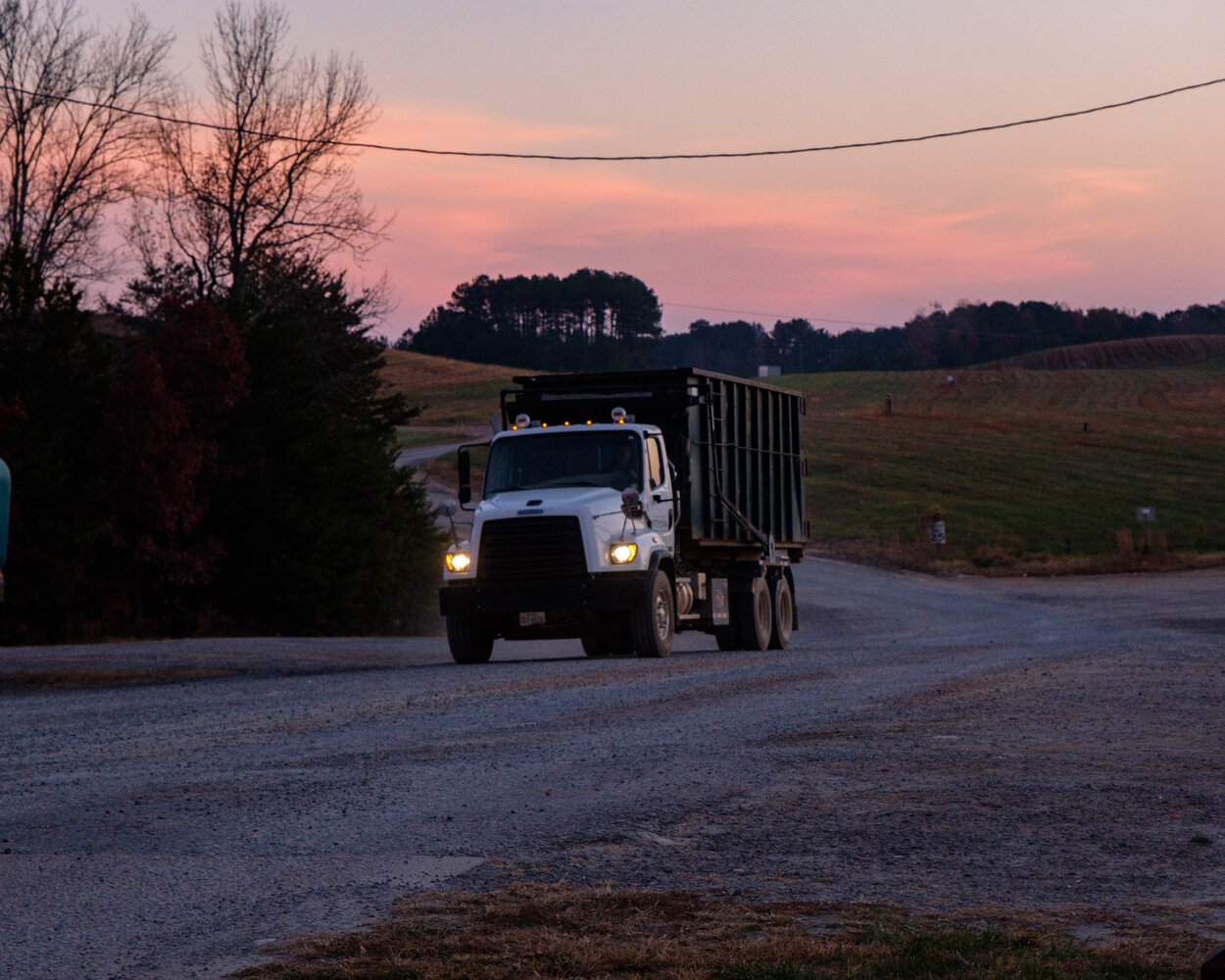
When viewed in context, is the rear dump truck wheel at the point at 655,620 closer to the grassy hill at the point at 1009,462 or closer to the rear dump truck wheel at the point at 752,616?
the rear dump truck wheel at the point at 752,616

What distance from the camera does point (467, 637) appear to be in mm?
19906

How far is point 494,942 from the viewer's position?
5668 mm

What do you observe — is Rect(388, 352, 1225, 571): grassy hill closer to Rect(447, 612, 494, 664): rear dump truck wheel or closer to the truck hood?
Rect(447, 612, 494, 664): rear dump truck wheel

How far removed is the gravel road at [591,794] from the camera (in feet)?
21.4

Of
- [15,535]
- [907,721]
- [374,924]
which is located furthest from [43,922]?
[15,535]

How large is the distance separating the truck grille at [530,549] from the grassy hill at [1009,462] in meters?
33.6

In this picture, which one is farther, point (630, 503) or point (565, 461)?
point (565, 461)

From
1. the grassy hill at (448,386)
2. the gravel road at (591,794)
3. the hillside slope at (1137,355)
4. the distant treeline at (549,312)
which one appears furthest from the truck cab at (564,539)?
the distant treeline at (549,312)

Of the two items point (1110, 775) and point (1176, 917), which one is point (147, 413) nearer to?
point (1110, 775)

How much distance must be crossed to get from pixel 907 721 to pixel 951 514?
5294 centimetres

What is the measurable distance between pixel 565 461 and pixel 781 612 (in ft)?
19.3

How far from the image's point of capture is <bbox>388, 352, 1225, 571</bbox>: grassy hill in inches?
2259

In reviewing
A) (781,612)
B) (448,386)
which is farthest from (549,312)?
(781,612)

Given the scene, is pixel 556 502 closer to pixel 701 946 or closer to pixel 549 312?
pixel 701 946
